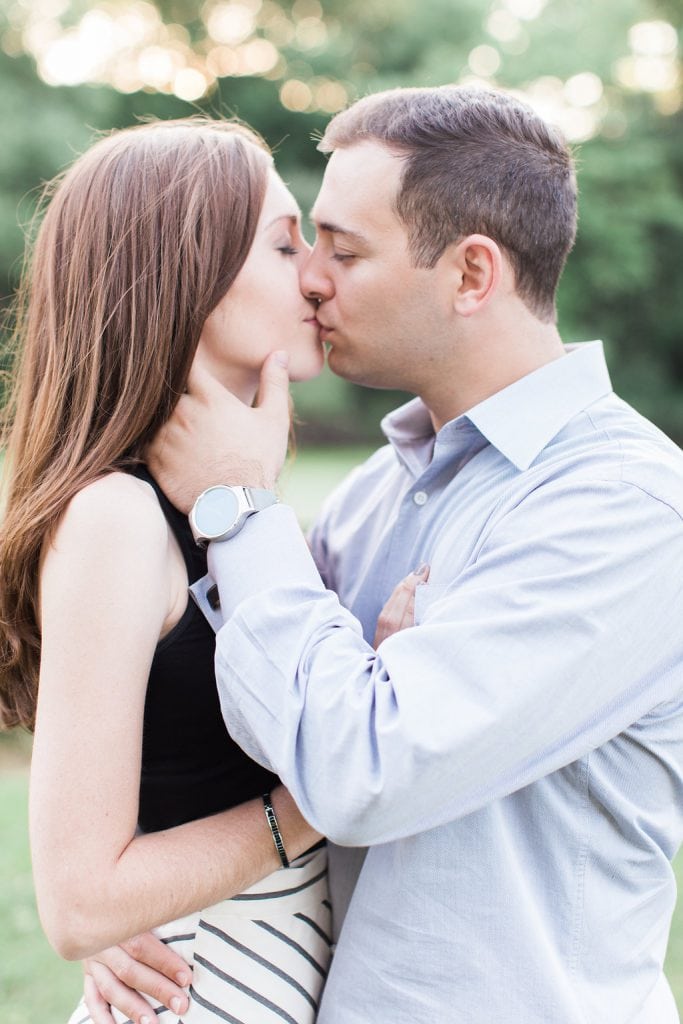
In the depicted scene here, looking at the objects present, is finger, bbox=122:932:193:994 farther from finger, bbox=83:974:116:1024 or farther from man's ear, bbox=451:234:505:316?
man's ear, bbox=451:234:505:316

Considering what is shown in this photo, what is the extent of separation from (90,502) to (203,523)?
0.21m

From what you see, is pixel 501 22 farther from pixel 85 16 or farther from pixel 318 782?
pixel 318 782

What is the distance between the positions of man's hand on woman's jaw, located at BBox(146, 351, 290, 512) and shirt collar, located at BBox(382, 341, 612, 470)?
419mm

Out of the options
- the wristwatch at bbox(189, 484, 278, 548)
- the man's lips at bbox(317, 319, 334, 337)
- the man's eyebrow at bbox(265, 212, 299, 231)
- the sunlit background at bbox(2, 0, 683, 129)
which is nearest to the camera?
the wristwatch at bbox(189, 484, 278, 548)

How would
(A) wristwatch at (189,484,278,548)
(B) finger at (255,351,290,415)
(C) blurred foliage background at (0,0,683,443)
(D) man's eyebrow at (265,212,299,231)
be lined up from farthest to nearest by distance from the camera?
(C) blurred foliage background at (0,0,683,443) → (D) man's eyebrow at (265,212,299,231) → (B) finger at (255,351,290,415) → (A) wristwatch at (189,484,278,548)

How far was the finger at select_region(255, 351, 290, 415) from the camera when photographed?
2.22m

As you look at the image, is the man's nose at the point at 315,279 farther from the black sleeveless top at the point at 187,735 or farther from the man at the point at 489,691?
the black sleeveless top at the point at 187,735

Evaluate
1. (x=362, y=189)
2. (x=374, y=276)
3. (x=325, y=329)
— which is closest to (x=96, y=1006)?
(x=325, y=329)

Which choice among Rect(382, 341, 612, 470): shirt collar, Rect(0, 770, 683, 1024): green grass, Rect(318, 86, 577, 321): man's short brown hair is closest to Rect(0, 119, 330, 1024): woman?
Rect(318, 86, 577, 321): man's short brown hair

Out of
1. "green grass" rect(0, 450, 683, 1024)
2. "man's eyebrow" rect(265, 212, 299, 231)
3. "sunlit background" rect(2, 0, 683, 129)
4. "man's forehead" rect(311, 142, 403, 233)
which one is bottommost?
"green grass" rect(0, 450, 683, 1024)

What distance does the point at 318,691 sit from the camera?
1655 millimetres

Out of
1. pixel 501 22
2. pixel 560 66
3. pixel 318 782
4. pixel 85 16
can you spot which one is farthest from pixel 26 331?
pixel 501 22

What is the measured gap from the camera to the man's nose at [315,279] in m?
2.47

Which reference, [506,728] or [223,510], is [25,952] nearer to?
[223,510]
